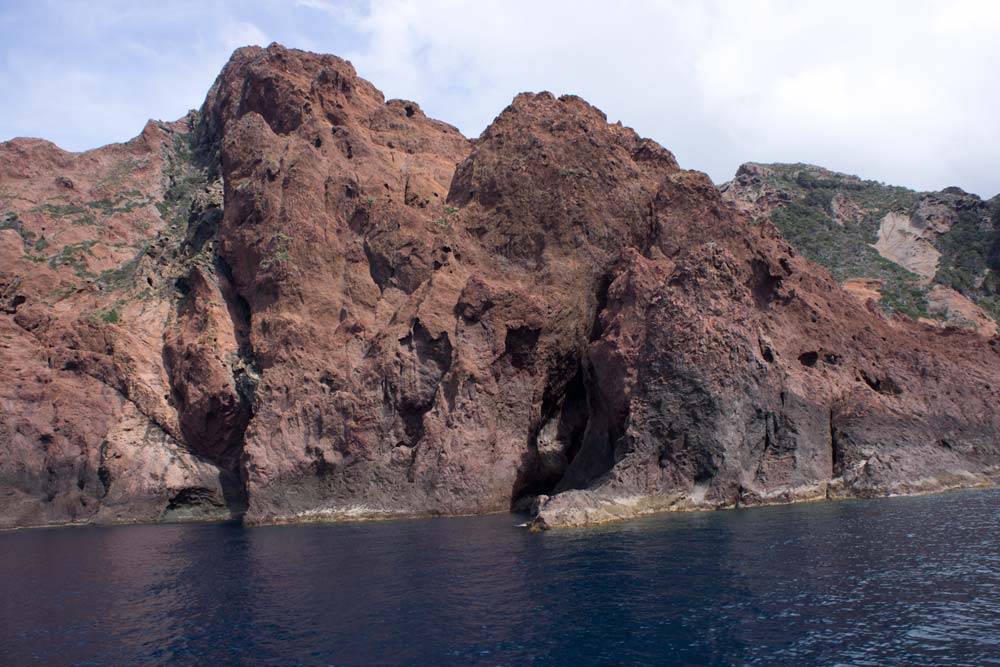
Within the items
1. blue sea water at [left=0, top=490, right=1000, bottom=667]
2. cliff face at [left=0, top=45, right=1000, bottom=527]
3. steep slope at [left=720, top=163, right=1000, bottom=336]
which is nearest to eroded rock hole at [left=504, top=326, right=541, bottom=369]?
cliff face at [left=0, top=45, right=1000, bottom=527]

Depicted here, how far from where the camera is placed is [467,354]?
150 feet

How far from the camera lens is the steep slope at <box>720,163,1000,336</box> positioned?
237 ft

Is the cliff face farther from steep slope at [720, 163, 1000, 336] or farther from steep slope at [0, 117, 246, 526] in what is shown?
steep slope at [720, 163, 1000, 336]

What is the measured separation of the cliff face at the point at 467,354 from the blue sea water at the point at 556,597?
331 inches

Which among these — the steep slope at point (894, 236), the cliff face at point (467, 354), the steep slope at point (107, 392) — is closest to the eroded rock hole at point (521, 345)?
the cliff face at point (467, 354)

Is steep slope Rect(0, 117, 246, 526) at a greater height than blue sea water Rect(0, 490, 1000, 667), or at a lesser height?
greater

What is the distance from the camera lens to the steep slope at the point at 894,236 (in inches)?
2844

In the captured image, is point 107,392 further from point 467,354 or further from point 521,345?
point 521,345

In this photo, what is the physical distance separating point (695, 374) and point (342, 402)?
2210 centimetres

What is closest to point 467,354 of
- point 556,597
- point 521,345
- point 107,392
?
point 521,345

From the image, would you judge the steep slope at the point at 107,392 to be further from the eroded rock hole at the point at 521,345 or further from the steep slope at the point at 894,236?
the steep slope at the point at 894,236

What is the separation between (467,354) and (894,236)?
2949 inches

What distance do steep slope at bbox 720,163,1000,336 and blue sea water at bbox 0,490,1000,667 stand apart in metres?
45.7

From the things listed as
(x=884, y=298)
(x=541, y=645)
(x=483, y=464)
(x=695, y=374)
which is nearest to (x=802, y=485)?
(x=695, y=374)
